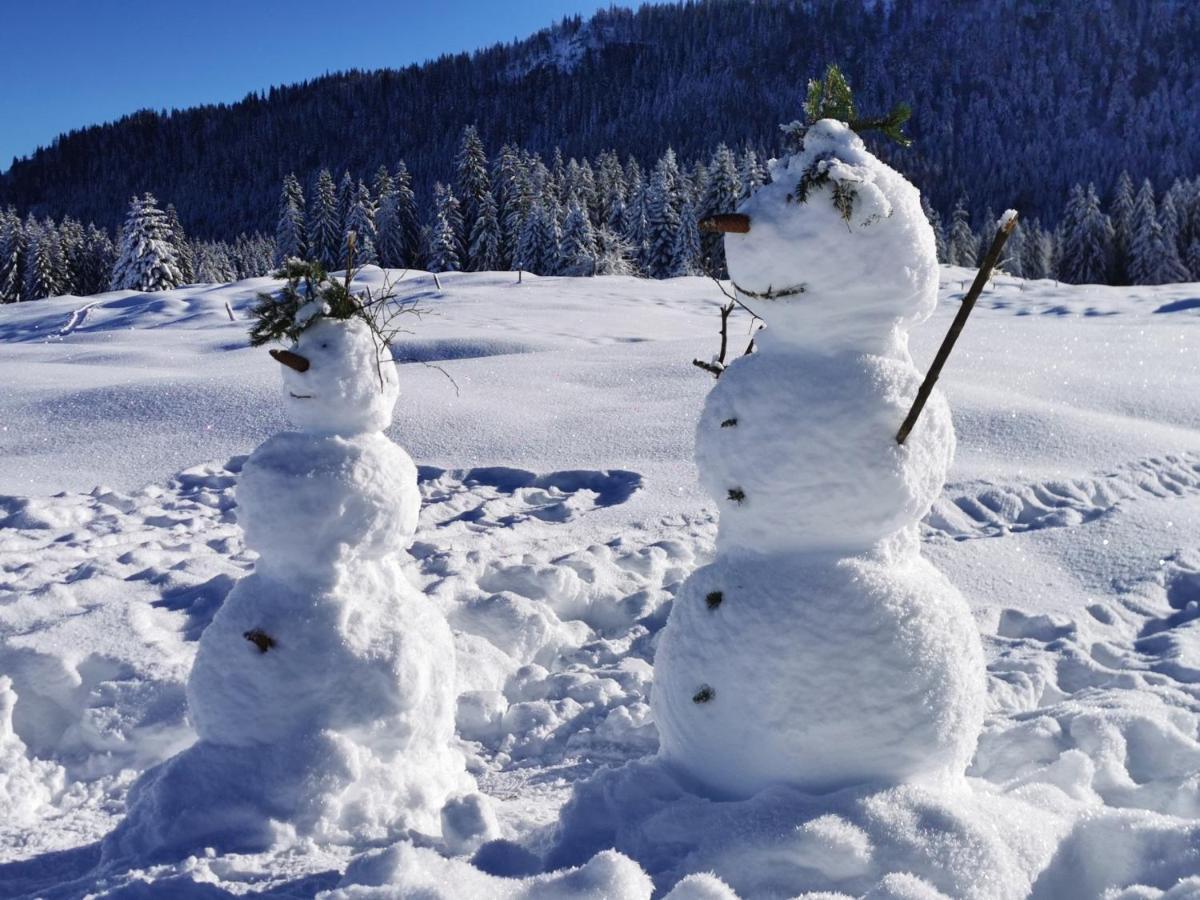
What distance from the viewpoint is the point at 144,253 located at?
35438 mm

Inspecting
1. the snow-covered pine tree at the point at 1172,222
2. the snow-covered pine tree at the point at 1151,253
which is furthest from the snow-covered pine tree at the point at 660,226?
the snow-covered pine tree at the point at 1172,222

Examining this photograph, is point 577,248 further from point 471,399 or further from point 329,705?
point 329,705

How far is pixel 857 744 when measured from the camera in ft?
8.91

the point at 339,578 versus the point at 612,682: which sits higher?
the point at 339,578

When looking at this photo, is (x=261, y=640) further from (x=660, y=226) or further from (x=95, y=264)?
(x=95, y=264)

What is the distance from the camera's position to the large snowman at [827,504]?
270cm

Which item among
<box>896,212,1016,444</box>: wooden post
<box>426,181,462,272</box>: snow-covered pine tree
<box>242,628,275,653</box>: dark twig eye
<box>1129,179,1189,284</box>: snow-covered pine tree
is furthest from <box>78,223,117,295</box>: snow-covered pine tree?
<box>896,212,1016,444</box>: wooden post

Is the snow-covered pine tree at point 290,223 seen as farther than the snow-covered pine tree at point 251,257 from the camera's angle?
No

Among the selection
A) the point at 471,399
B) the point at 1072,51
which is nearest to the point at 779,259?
the point at 471,399

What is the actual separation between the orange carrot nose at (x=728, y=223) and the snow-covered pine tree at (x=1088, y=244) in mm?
49619

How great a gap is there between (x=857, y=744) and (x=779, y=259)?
150 cm

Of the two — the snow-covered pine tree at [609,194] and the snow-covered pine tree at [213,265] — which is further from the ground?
the snow-covered pine tree at [609,194]

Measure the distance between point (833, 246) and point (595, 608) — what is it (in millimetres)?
3604

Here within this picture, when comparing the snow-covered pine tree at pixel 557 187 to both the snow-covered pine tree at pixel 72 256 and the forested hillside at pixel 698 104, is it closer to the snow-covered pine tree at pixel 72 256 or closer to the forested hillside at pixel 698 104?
the snow-covered pine tree at pixel 72 256
